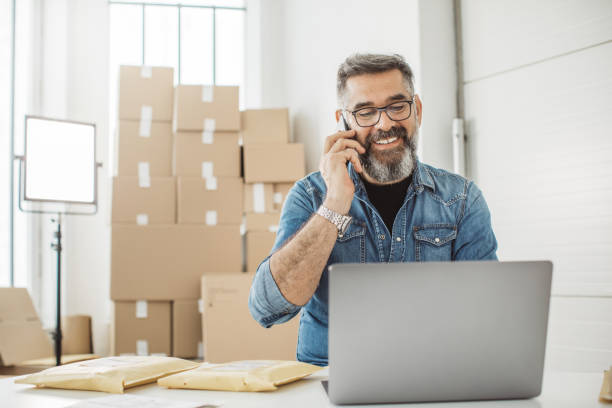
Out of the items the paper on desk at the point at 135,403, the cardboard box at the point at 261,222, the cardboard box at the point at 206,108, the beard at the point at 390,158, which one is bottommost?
the paper on desk at the point at 135,403

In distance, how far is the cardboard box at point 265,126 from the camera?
3.34 m

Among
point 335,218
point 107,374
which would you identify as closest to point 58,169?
point 335,218

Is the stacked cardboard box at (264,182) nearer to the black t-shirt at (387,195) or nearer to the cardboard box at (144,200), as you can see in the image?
the cardboard box at (144,200)

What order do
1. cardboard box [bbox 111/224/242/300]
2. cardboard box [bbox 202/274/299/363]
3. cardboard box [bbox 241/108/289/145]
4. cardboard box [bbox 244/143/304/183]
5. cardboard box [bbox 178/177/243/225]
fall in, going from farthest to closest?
cardboard box [bbox 241/108/289/145] → cardboard box [bbox 244/143/304/183] → cardboard box [bbox 178/177/243/225] → cardboard box [bbox 111/224/242/300] → cardboard box [bbox 202/274/299/363]

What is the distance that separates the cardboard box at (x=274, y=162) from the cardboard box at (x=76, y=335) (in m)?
1.26

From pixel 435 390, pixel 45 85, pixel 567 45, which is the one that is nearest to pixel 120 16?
pixel 45 85

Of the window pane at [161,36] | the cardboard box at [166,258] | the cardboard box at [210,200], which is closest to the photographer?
the cardboard box at [166,258]

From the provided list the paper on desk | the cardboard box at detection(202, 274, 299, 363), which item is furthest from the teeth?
the cardboard box at detection(202, 274, 299, 363)

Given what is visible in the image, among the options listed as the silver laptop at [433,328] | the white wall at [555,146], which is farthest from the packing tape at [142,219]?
the silver laptop at [433,328]

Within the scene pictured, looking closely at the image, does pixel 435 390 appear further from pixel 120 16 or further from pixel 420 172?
pixel 120 16

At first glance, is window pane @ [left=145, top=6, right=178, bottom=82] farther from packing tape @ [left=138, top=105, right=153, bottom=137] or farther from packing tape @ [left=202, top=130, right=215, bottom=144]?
packing tape @ [left=202, top=130, right=215, bottom=144]

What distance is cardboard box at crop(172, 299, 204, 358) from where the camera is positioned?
10.1 ft

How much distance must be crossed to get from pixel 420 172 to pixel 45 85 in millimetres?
2950

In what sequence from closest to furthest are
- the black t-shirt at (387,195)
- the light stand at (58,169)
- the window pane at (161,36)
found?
the black t-shirt at (387,195) → the light stand at (58,169) → the window pane at (161,36)
